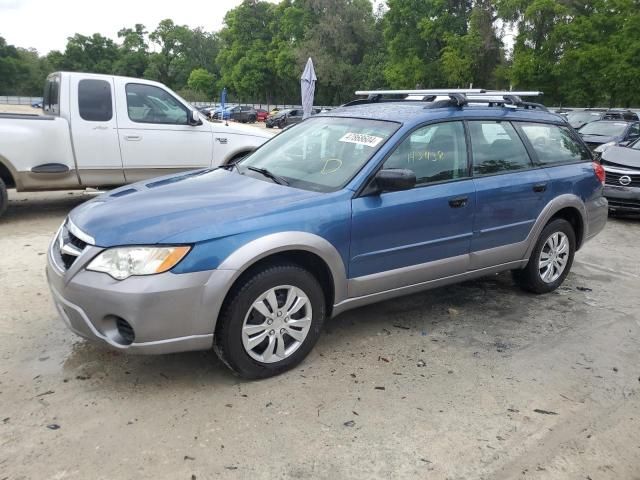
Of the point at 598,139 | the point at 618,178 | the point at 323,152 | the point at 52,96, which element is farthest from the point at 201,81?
the point at 323,152

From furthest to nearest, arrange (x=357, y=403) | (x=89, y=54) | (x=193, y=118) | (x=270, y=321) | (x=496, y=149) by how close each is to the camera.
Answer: (x=89, y=54), (x=193, y=118), (x=496, y=149), (x=270, y=321), (x=357, y=403)

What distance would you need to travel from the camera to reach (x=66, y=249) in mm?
3234

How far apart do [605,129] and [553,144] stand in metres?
10.7

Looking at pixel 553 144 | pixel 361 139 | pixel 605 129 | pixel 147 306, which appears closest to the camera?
pixel 147 306

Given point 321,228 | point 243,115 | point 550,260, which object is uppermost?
point 243,115

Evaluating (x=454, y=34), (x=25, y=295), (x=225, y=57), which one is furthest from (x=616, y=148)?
(x=225, y=57)

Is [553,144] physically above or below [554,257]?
above

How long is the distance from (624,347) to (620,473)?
1.61 meters

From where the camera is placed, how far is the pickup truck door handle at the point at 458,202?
3.98 metres

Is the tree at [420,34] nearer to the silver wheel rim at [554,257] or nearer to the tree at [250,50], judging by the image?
the tree at [250,50]

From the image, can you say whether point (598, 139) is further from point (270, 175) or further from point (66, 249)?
point (66, 249)

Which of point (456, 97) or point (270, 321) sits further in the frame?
point (456, 97)

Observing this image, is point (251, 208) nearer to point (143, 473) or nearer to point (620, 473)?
point (143, 473)

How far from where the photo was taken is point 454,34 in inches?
1711
